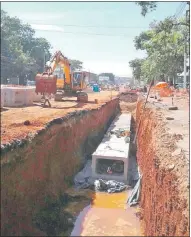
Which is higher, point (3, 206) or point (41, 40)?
point (41, 40)

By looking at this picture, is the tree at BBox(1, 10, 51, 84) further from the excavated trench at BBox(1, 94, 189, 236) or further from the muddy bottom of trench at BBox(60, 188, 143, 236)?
the muddy bottom of trench at BBox(60, 188, 143, 236)

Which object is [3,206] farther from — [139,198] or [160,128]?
[160,128]

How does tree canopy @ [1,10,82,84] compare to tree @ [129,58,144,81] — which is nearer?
tree canopy @ [1,10,82,84]

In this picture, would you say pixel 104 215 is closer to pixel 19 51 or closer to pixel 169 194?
pixel 169 194

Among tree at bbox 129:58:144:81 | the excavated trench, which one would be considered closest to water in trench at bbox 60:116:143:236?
the excavated trench

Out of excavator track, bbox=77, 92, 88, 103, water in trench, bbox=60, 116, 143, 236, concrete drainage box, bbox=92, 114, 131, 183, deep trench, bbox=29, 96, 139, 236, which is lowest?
water in trench, bbox=60, 116, 143, 236

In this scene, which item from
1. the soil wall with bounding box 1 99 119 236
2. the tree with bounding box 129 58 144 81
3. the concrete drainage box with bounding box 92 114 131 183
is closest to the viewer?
the soil wall with bounding box 1 99 119 236

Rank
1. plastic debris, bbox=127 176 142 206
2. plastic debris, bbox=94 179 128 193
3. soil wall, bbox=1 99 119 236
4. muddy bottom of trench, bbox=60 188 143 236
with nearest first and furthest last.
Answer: soil wall, bbox=1 99 119 236 → muddy bottom of trench, bbox=60 188 143 236 → plastic debris, bbox=127 176 142 206 → plastic debris, bbox=94 179 128 193

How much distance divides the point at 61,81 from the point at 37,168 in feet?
51.2

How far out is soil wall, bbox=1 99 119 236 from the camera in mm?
9406

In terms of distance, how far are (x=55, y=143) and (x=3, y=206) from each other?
20.1 ft

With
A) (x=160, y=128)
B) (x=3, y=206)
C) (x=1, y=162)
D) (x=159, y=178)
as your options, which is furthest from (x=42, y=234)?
(x=160, y=128)

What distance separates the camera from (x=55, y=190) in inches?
553

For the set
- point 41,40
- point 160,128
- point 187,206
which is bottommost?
point 187,206
